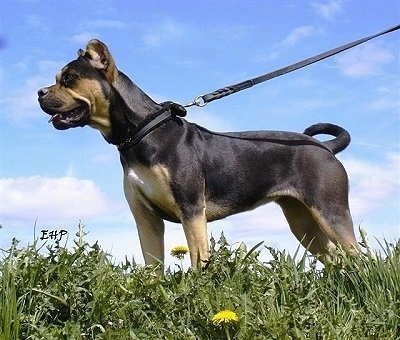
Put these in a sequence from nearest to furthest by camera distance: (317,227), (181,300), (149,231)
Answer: (181,300), (149,231), (317,227)

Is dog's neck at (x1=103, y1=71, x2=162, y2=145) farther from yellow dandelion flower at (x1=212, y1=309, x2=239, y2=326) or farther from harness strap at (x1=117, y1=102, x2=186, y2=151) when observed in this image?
yellow dandelion flower at (x1=212, y1=309, x2=239, y2=326)

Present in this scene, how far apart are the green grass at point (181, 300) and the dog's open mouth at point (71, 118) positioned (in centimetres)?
189

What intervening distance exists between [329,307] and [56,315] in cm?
168

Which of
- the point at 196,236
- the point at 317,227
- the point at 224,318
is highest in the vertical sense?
the point at 317,227

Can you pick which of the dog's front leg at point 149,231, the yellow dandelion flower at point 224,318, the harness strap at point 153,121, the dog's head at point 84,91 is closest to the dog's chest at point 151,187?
the dog's front leg at point 149,231

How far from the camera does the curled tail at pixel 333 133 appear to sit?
7.25 m

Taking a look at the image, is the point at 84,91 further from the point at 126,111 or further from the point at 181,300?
the point at 181,300

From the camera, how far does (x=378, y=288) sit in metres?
4.67

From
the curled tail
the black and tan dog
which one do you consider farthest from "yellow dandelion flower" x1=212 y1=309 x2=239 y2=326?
the curled tail

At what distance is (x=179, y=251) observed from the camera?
5.64 metres

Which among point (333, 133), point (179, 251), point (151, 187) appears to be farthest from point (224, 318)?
point (333, 133)

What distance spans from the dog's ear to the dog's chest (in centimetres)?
87

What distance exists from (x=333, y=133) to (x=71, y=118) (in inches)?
114

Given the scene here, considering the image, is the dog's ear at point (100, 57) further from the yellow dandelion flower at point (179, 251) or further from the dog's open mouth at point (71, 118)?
the yellow dandelion flower at point (179, 251)
